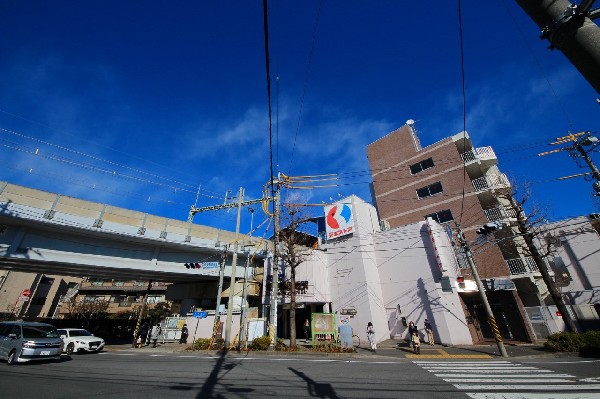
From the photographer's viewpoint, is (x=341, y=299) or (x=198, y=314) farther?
(x=341, y=299)

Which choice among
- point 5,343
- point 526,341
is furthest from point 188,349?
point 526,341

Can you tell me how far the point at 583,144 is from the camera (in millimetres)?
12797

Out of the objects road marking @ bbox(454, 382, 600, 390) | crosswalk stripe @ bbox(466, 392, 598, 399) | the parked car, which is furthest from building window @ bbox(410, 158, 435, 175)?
the parked car

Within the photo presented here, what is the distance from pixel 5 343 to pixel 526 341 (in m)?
31.3

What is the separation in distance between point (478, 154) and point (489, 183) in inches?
145

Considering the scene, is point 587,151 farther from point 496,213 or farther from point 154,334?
point 154,334

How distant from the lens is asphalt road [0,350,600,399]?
681 cm

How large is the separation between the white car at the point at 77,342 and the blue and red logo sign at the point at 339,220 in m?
19.9

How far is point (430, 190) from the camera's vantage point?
27.5 metres

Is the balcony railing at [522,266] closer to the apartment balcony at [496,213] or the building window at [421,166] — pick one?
the apartment balcony at [496,213]

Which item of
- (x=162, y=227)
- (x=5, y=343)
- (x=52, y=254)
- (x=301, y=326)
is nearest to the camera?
(x=5, y=343)

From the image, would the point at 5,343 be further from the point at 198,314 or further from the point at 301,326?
the point at 301,326

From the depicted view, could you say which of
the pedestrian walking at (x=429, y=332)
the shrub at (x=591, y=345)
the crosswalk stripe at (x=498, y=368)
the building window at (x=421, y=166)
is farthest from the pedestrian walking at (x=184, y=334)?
the building window at (x=421, y=166)

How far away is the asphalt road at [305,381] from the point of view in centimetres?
681
